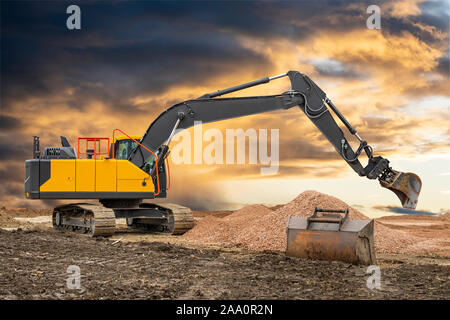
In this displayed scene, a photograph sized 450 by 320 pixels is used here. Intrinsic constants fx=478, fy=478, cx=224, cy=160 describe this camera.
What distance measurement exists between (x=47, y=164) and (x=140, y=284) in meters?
7.31

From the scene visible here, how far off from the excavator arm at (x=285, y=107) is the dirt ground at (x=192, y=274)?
176 centimetres

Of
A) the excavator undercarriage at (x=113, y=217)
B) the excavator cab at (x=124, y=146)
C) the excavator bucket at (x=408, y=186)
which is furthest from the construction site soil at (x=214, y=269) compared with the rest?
the excavator cab at (x=124, y=146)

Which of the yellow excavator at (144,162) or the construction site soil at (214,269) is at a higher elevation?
the yellow excavator at (144,162)

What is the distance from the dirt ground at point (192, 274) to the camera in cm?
Result: 622

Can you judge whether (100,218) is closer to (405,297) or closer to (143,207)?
(143,207)

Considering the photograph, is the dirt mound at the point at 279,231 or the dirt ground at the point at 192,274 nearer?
the dirt ground at the point at 192,274

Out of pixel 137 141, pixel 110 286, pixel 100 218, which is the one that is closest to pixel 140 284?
pixel 110 286

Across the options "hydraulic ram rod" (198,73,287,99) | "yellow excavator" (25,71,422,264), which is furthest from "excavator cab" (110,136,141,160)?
"hydraulic ram rod" (198,73,287,99)

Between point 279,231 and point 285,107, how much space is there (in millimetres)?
3142

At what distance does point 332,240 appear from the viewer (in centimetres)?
836

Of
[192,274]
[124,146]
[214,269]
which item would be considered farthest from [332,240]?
[124,146]

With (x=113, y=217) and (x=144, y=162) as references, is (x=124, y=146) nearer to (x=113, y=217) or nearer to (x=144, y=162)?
Answer: (x=144, y=162)

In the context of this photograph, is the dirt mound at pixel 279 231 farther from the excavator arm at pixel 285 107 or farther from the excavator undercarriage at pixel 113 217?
the excavator arm at pixel 285 107

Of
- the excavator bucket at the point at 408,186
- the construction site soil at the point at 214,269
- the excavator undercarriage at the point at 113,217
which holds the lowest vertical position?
the construction site soil at the point at 214,269
